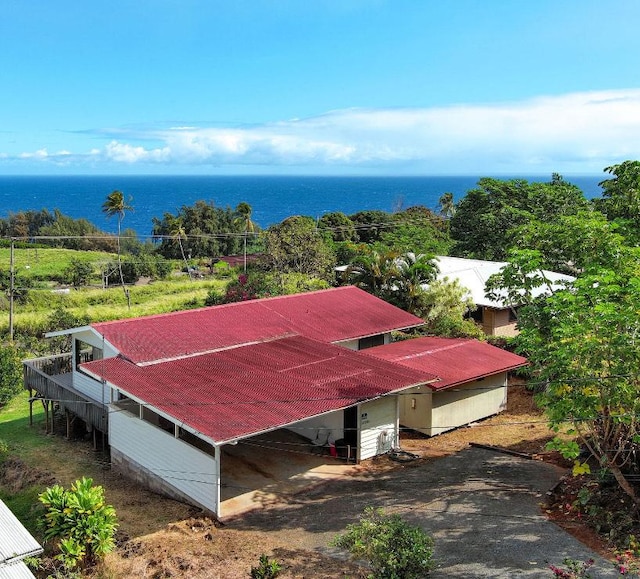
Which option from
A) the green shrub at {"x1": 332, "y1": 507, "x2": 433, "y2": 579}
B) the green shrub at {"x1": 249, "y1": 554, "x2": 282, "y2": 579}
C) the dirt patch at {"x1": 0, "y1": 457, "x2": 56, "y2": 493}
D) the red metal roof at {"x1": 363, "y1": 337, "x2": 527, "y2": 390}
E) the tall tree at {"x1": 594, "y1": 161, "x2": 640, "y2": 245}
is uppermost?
the tall tree at {"x1": 594, "y1": 161, "x2": 640, "y2": 245}

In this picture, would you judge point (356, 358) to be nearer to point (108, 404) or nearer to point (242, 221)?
point (108, 404)

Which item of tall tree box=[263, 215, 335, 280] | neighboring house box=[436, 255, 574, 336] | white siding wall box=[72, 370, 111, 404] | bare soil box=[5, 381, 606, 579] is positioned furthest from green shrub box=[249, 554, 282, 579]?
tall tree box=[263, 215, 335, 280]

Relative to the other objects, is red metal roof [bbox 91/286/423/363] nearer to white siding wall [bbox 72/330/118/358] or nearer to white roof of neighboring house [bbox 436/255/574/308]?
white siding wall [bbox 72/330/118/358]

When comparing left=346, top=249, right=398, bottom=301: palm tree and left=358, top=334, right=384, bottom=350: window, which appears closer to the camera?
left=358, top=334, right=384, bottom=350: window

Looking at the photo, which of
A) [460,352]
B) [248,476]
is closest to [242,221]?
[460,352]

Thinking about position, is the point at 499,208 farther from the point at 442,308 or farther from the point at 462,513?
the point at 462,513

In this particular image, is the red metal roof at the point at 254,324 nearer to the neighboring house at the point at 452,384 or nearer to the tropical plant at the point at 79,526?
the neighboring house at the point at 452,384

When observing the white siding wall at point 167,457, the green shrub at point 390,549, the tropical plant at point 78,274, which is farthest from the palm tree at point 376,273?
the tropical plant at point 78,274
